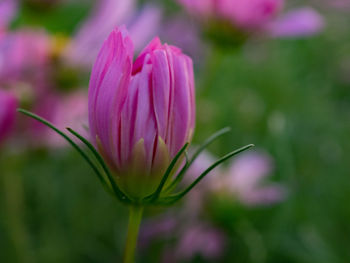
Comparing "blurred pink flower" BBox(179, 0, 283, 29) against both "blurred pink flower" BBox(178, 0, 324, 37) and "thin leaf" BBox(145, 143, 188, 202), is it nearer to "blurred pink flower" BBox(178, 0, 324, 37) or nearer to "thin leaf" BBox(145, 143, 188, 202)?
"blurred pink flower" BBox(178, 0, 324, 37)

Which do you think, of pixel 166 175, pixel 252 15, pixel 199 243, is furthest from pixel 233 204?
pixel 166 175

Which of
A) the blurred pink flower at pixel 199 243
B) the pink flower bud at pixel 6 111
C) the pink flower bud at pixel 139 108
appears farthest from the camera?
the blurred pink flower at pixel 199 243

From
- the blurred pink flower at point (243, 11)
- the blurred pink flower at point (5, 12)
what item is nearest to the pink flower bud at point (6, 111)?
the blurred pink flower at point (5, 12)

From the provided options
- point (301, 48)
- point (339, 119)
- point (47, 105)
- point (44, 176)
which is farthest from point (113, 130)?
point (301, 48)

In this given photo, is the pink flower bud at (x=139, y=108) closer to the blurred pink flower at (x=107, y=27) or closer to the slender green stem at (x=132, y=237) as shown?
the slender green stem at (x=132, y=237)

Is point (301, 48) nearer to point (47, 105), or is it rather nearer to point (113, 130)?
point (47, 105)
